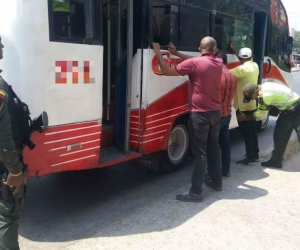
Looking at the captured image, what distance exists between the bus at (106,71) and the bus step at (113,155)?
1 centimetres

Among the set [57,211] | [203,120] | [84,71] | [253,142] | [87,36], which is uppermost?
[87,36]

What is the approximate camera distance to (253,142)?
658cm

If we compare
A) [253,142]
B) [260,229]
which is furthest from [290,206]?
[253,142]

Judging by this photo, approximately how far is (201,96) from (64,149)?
5.76 feet

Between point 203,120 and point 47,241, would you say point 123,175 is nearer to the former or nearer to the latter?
point 203,120

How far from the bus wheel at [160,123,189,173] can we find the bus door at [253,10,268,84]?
279cm

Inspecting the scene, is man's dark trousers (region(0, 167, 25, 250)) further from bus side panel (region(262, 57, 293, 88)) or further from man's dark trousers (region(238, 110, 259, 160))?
bus side panel (region(262, 57, 293, 88))

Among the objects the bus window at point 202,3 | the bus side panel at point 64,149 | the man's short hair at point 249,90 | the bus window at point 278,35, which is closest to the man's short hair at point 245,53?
the man's short hair at point 249,90

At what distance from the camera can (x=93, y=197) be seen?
5.12m

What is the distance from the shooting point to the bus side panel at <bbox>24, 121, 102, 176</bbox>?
379 centimetres

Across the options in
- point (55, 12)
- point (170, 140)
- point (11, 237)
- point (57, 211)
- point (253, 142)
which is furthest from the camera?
point (253, 142)

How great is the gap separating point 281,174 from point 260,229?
81.2 inches

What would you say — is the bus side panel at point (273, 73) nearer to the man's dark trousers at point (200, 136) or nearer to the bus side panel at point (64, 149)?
the man's dark trousers at point (200, 136)

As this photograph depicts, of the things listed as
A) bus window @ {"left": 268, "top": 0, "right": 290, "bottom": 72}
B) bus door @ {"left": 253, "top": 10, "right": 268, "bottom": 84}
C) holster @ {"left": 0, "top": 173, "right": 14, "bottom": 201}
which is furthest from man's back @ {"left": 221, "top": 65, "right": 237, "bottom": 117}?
holster @ {"left": 0, "top": 173, "right": 14, "bottom": 201}
